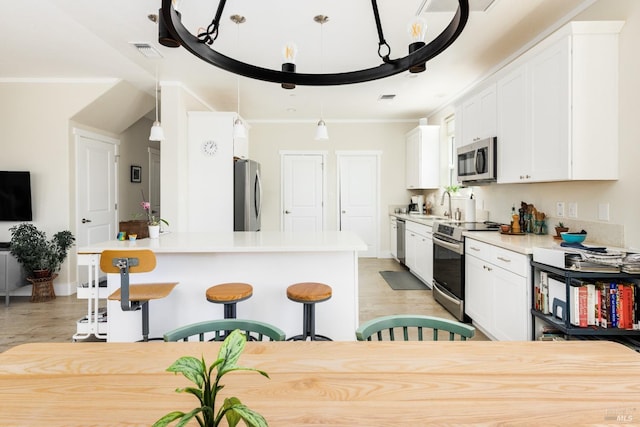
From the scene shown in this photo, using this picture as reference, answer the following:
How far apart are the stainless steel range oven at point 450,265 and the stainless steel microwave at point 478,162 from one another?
537mm

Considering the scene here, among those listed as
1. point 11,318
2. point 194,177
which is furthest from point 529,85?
point 11,318

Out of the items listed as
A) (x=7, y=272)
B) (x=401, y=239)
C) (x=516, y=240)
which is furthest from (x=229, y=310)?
(x=401, y=239)

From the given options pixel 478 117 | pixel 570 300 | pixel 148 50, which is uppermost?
pixel 148 50

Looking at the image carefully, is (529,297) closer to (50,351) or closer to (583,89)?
(583,89)

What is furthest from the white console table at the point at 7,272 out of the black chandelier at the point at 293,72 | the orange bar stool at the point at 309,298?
the black chandelier at the point at 293,72

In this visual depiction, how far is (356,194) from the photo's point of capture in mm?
7035

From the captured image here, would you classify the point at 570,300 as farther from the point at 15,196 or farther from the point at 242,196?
the point at 15,196

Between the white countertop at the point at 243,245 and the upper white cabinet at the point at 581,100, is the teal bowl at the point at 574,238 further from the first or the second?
the white countertop at the point at 243,245

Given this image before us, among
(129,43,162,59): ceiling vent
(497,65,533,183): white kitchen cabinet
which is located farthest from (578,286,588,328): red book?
(129,43,162,59): ceiling vent

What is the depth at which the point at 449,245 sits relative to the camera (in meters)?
Result: 3.66

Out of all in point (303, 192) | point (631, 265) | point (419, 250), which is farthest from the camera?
point (303, 192)

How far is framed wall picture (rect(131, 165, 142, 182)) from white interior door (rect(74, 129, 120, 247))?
1.59ft

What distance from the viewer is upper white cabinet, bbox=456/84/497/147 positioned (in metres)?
3.50

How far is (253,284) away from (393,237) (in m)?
4.31
